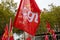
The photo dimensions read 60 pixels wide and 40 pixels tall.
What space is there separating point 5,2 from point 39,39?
1168 centimetres

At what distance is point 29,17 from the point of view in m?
8.83

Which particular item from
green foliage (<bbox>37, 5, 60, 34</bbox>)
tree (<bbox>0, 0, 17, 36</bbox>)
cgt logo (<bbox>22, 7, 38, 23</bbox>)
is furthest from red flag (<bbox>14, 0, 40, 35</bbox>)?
green foliage (<bbox>37, 5, 60, 34</bbox>)

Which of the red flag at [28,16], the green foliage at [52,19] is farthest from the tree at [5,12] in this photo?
the red flag at [28,16]

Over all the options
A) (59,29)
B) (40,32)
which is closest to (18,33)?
(40,32)

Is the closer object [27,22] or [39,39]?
[27,22]

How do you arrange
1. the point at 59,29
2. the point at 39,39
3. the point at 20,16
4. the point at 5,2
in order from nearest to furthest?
1. the point at 20,16
2. the point at 5,2
3. the point at 39,39
4. the point at 59,29

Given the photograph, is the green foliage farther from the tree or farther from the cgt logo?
the cgt logo

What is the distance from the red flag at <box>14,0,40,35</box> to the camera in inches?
339

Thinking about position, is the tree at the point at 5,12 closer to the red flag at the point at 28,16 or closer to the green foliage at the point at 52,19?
the green foliage at the point at 52,19

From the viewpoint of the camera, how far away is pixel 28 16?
8.78 meters

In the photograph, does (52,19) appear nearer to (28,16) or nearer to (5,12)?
(5,12)

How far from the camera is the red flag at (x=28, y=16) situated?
860 cm

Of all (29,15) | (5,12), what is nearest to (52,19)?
(5,12)

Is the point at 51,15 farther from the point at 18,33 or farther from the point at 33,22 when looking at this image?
the point at 33,22
